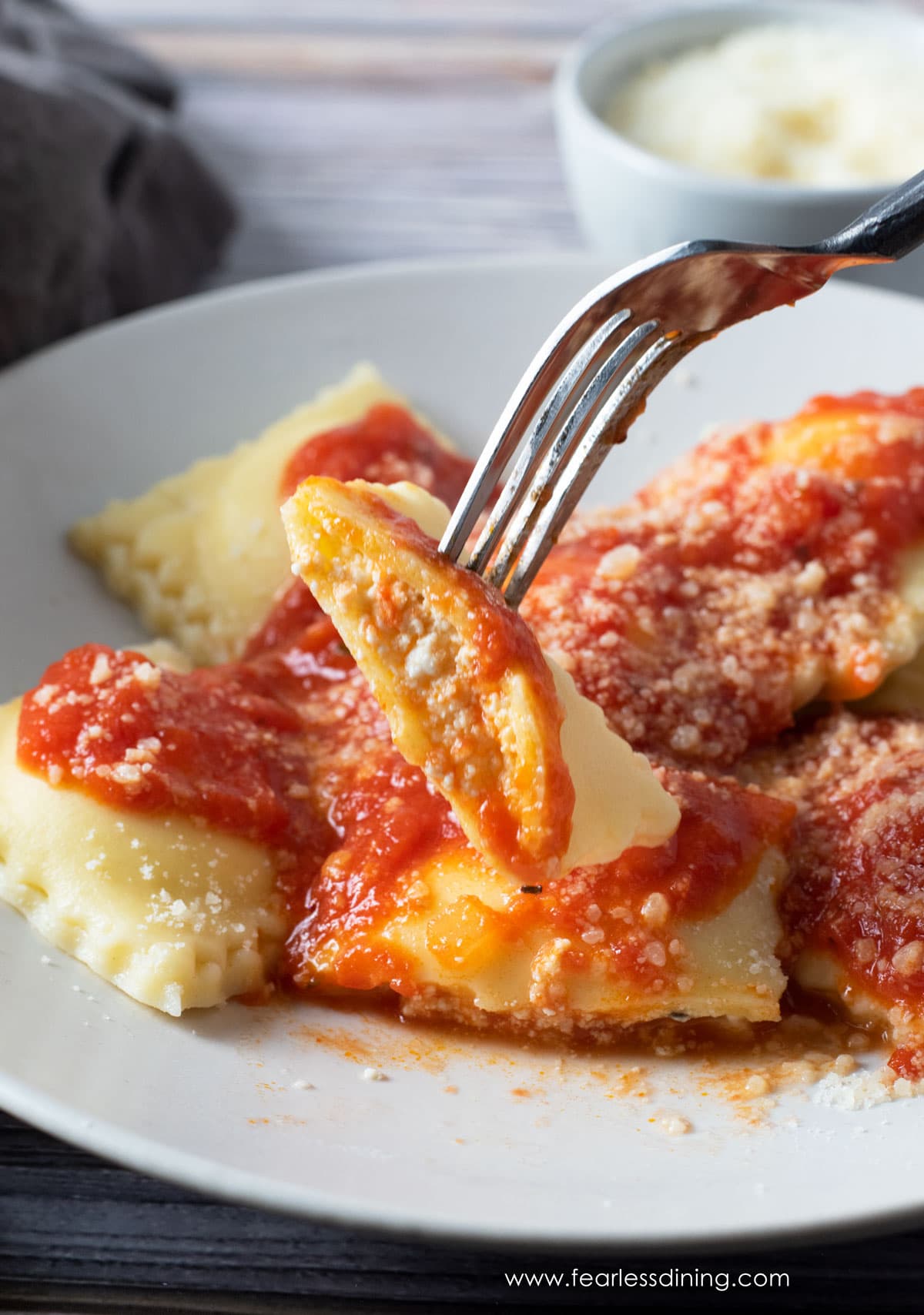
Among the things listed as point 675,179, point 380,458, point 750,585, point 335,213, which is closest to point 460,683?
point 750,585

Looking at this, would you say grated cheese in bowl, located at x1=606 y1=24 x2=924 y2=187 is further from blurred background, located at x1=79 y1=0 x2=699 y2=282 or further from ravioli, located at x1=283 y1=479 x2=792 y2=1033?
ravioli, located at x1=283 y1=479 x2=792 y2=1033

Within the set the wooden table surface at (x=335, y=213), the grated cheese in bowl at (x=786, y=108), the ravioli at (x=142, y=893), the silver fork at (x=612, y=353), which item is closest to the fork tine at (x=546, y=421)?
the silver fork at (x=612, y=353)

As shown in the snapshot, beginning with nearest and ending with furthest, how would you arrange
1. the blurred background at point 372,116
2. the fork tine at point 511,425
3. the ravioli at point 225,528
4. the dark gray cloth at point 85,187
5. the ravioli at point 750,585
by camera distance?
the fork tine at point 511,425 < the ravioli at point 750,585 < the ravioli at point 225,528 < the dark gray cloth at point 85,187 < the blurred background at point 372,116

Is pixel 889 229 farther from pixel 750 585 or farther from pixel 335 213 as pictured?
pixel 335 213

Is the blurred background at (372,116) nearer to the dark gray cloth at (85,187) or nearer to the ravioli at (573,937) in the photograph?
the dark gray cloth at (85,187)

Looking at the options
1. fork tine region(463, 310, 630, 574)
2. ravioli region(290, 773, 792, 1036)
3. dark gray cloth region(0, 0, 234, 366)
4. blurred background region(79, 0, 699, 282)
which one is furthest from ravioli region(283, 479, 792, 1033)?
blurred background region(79, 0, 699, 282)

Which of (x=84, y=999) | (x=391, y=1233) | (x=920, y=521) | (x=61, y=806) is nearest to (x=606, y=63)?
(x=920, y=521)
